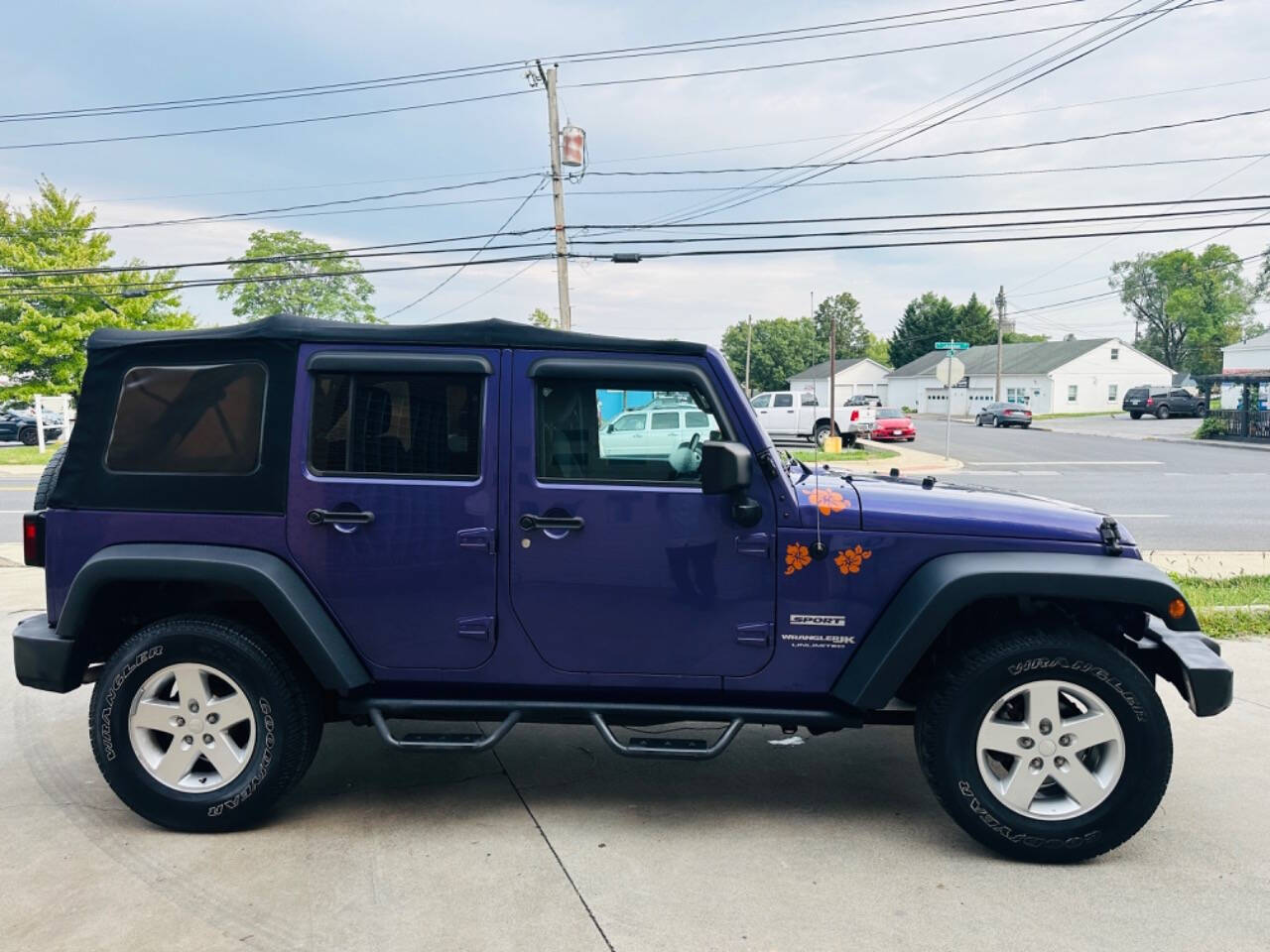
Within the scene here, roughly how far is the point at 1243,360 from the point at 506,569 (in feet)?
197

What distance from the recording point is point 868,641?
11.1ft

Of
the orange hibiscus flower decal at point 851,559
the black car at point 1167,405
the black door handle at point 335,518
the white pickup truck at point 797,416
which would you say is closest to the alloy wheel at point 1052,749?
the orange hibiscus flower decal at point 851,559

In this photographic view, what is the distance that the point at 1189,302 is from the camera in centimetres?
9881

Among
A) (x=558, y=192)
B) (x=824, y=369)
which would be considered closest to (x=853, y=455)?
(x=558, y=192)

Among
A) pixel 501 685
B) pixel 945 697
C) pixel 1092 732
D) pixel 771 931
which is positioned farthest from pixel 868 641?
pixel 501 685

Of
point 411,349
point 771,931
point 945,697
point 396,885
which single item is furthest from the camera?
point 411,349

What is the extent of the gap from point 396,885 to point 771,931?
4.14 feet

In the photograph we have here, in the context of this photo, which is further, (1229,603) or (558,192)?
(558,192)

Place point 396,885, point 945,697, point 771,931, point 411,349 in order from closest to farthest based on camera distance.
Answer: point 771,931
point 396,885
point 945,697
point 411,349

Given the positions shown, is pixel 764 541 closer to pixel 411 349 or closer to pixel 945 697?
pixel 945 697

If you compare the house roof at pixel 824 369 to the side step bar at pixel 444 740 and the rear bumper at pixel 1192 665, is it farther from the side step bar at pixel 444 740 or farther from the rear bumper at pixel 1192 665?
the side step bar at pixel 444 740

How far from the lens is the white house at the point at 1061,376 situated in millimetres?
A: 68312

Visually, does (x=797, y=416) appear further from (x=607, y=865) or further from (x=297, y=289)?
(x=297, y=289)

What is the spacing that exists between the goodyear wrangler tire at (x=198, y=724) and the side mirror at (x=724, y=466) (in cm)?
179
